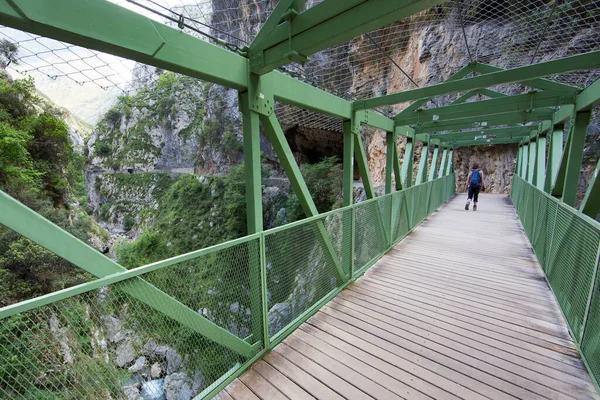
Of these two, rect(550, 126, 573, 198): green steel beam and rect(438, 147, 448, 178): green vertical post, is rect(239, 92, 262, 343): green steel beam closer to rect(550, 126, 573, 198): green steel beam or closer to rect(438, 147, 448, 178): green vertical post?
rect(550, 126, 573, 198): green steel beam

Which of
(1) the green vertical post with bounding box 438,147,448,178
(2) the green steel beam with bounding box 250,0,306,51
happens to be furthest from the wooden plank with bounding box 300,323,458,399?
(1) the green vertical post with bounding box 438,147,448,178

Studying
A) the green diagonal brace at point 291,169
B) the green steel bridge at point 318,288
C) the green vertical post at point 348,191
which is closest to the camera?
the green steel bridge at point 318,288

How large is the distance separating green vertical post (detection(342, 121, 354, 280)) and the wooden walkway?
1.22 feet

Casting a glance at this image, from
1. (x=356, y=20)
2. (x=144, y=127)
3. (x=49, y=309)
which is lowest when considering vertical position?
(x=49, y=309)

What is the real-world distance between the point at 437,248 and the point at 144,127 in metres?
33.8

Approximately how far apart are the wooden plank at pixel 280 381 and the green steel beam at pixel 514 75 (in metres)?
3.69

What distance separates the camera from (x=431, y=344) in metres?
2.52

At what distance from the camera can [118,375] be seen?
1.58 metres

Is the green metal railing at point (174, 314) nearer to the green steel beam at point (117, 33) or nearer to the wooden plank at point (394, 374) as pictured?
the wooden plank at point (394, 374)

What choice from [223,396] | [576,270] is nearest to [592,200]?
[576,270]

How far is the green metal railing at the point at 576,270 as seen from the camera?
210 cm

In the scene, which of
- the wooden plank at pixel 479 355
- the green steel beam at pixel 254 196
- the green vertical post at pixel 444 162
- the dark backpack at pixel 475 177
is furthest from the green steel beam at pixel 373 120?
the green vertical post at pixel 444 162

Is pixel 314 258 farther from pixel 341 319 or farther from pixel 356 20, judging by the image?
pixel 356 20

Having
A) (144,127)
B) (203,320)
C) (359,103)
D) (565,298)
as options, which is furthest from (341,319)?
(144,127)
